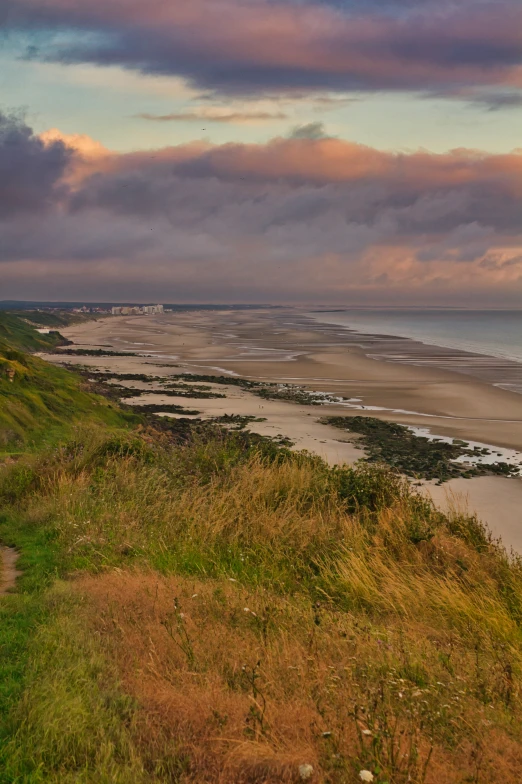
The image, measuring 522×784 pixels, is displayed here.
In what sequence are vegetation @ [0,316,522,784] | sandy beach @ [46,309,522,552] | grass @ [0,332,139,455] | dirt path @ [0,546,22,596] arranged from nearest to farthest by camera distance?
1. vegetation @ [0,316,522,784]
2. dirt path @ [0,546,22,596]
3. sandy beach @ [46,309,522,552]
4. grass @ [0,332,139,455]

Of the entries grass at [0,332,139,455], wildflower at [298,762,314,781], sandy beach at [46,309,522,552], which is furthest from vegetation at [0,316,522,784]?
grass at [0,332,139,455]

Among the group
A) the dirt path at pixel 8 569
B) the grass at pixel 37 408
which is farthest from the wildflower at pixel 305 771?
the grass at pixel 37 408

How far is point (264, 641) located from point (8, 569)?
4745 millimetres

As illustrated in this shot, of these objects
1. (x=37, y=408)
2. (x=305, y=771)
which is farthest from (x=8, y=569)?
(x=37, y=408)

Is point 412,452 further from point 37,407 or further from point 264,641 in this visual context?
point 264,641

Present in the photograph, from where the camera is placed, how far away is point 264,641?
580cm

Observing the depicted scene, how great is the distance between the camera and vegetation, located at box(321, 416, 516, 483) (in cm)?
2330

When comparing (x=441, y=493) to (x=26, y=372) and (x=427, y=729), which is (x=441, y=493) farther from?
(x=26, y=372)

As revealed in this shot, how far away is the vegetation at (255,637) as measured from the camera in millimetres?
4152

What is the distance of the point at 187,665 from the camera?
17.6 feet

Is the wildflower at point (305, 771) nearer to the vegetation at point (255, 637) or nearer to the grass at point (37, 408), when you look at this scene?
the vegetation at point (255, 637)

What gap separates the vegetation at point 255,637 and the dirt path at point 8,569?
19 cm

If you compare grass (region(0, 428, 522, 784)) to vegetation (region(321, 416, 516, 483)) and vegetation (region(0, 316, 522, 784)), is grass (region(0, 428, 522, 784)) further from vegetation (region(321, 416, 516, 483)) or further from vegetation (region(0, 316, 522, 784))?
vegetation (region(321, 416, 516, 483))

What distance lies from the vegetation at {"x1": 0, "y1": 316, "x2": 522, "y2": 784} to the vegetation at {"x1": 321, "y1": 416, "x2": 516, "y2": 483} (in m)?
12.0
